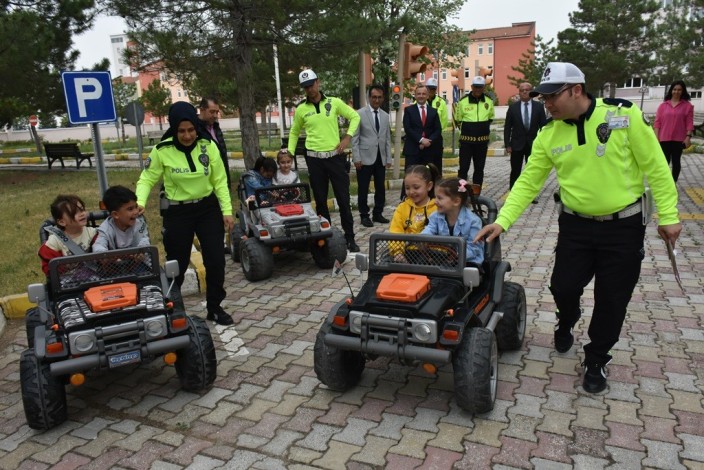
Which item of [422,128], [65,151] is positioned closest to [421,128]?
[422,128]

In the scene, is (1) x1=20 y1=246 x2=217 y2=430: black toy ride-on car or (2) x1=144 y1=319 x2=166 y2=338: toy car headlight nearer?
(1) x1=20 y1=246 x2=217 y2=430: black toy ride-on car

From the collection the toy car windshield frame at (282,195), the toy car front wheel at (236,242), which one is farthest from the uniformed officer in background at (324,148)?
the toy car front wheel at (236,242)

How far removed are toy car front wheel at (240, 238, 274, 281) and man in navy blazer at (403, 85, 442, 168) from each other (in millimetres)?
3714

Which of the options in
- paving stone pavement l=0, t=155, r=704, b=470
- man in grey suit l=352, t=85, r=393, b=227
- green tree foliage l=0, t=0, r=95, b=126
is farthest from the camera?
green tree foliage l=0, t=0, r=95, b=126

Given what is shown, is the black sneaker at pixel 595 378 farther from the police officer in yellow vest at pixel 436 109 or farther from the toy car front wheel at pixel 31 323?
the police officer in yellow vest at pixel 436 109

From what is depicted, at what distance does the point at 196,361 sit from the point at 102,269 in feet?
3.22

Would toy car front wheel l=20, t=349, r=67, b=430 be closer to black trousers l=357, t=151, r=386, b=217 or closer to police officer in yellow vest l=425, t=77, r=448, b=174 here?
black trousers l=357, t=151, r=386, b=217

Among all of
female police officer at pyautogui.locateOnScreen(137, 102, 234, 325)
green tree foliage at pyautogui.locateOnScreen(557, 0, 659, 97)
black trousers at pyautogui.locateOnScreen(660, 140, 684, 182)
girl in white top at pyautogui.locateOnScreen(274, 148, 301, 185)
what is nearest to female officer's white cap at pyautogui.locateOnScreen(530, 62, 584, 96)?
female police officer at pyautogui.locateOnScreen(137, 102, 234, 325)

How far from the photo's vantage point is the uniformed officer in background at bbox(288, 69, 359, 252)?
292 inches

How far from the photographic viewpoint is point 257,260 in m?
6.48

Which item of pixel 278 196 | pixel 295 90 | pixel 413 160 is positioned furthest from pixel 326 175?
pixel 295 90

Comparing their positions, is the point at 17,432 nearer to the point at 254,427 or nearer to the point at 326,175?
the point at 254,427

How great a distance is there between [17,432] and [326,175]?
4.85 m

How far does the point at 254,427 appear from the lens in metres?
3.61
